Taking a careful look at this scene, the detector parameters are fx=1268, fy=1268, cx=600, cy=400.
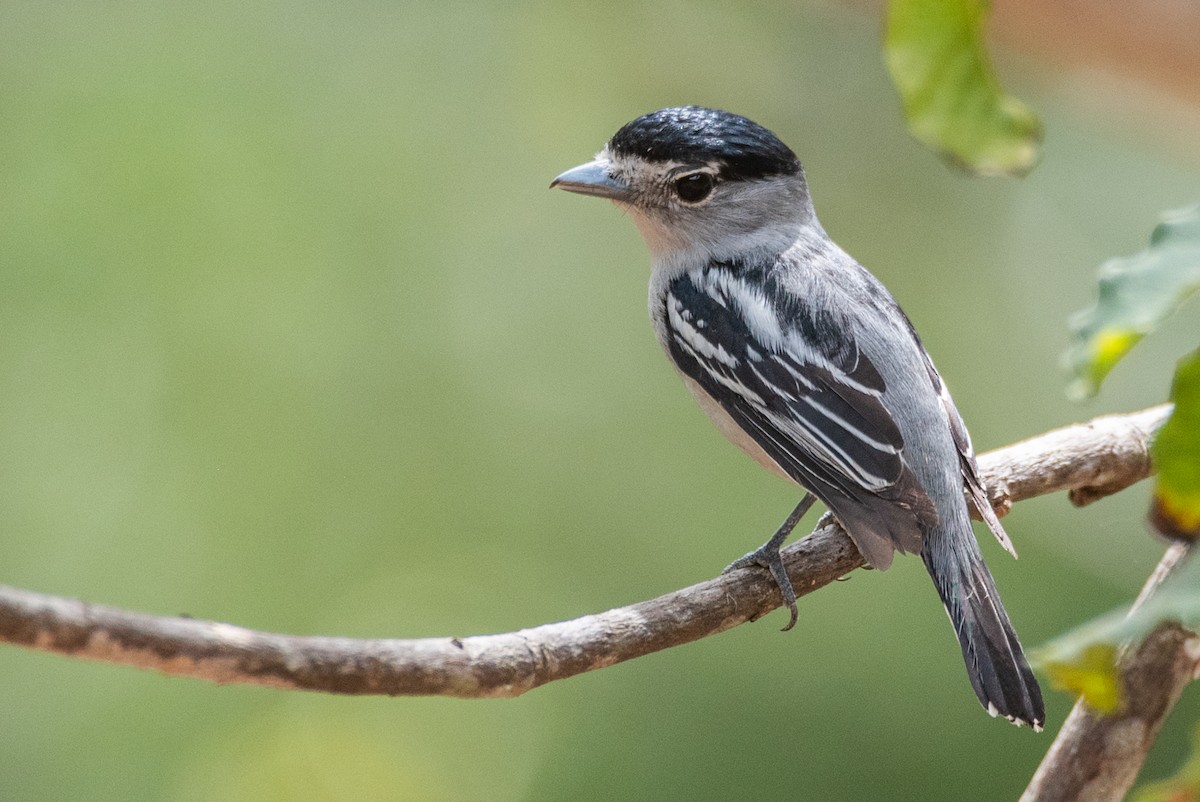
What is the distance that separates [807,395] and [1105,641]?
2.45 m

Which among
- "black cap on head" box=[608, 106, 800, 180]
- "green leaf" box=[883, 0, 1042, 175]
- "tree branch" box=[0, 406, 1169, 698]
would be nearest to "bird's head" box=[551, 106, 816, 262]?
"black cap on head" box=[608, 106, 800, 180]

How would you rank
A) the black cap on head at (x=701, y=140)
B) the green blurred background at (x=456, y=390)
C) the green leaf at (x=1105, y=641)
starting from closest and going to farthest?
the green leaf at (x=1105, y=641) → the black cap on head at (x=701, y=140) → the green blurred background at (x=456, y=390)

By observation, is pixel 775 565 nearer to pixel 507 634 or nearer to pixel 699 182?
pixel 507 634

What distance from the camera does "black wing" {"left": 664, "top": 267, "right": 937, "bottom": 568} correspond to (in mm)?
3459

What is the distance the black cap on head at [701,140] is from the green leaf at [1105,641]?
2.97 meters

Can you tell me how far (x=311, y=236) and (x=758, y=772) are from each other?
4.08 m

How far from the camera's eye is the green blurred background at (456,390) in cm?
645

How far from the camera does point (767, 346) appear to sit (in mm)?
3834

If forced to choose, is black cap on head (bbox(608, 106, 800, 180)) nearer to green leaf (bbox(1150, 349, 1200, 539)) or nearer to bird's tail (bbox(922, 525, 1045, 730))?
bird's tail (bbox(922, 525, 1045, 730))

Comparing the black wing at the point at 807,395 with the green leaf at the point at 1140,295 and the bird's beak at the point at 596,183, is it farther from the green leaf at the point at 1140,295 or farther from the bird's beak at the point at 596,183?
the green leaf at the point at 1140,295

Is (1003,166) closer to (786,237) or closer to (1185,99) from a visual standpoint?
(786,237)

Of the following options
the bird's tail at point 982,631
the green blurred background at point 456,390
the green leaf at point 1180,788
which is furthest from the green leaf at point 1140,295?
the green blurred background at point 456,390

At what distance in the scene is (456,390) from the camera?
25.8 ft

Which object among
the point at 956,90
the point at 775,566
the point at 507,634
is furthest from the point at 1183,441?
the point at 775,566
